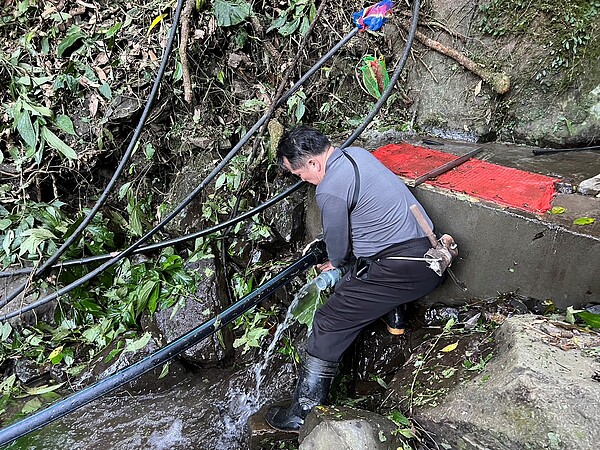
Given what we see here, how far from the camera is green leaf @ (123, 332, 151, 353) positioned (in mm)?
4387

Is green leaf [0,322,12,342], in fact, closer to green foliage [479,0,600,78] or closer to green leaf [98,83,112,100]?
green leaf [98,83,112,100]

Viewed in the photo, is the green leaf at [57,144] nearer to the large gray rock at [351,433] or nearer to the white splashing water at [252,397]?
the white splashing water at [252,397]

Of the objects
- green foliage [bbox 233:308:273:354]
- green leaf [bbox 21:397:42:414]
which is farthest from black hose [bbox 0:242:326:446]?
green leaf [bbox 21:397:42:414]

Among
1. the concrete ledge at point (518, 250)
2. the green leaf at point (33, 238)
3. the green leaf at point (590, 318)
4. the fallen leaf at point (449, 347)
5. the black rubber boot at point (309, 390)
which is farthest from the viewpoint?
the green leaf at point (33, 238)

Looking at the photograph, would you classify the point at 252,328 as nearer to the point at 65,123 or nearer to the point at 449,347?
the point at 449,347

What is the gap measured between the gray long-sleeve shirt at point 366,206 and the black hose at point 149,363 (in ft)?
2.34

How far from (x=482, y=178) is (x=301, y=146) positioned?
4.96 feet

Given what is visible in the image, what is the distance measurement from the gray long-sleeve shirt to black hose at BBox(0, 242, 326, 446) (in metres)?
0.71

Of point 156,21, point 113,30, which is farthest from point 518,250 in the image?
point 113,30

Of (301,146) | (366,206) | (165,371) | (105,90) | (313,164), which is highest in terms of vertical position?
(105,90)

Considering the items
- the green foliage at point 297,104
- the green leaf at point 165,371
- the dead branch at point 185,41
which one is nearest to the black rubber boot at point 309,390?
the green leaf at point 165,371

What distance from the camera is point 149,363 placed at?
10.8ft

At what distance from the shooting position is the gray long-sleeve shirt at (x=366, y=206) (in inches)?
127

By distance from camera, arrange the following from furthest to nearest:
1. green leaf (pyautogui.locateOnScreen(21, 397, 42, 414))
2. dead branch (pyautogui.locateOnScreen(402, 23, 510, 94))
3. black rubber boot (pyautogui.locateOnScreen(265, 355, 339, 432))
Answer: dead branch (pyautogui.locateOnScreen(402, 23, 510, 94)) → green leaf (pyautogui.locateOnScreen(21, 397, 42, 414)) → black rubber boot (pyautogui.locateOnScreen(265, 355, 339, 432))
